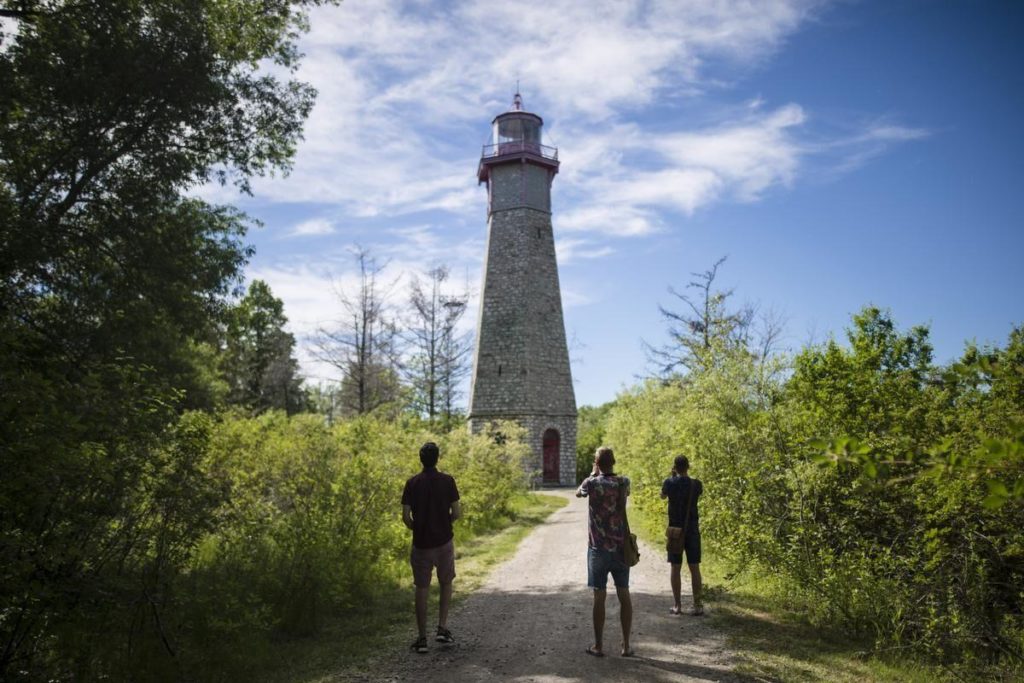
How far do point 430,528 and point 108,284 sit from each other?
780cm

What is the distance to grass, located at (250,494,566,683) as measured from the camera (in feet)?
20.7

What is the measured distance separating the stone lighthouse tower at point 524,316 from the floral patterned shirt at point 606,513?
81.3ft

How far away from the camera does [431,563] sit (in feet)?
21.9

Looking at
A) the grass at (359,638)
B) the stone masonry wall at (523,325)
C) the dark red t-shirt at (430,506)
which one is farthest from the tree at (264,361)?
the dark red t-shirt at (430,506)

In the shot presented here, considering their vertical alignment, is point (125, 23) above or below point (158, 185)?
above

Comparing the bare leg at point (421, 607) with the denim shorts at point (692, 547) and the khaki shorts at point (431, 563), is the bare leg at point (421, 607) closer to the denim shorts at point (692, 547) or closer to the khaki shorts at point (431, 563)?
the khaki shorts at point (431, 563)

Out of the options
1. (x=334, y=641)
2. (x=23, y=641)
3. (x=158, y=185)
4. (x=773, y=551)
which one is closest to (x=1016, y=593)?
(x=773, y=551)

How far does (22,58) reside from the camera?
9273mm

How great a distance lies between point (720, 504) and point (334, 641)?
18.8ft

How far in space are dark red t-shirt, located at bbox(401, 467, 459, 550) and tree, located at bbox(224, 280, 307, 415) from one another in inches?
1444

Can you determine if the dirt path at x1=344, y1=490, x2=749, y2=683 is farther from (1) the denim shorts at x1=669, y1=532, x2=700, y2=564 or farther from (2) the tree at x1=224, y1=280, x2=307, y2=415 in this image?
(2) the tree at x1=224, y1=280, x2=307, y2=415

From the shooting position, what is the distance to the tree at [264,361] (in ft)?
136

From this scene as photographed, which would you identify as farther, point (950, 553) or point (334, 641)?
point (334, 641)

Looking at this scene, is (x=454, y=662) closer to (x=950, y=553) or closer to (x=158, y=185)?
(x=950, y=553)
